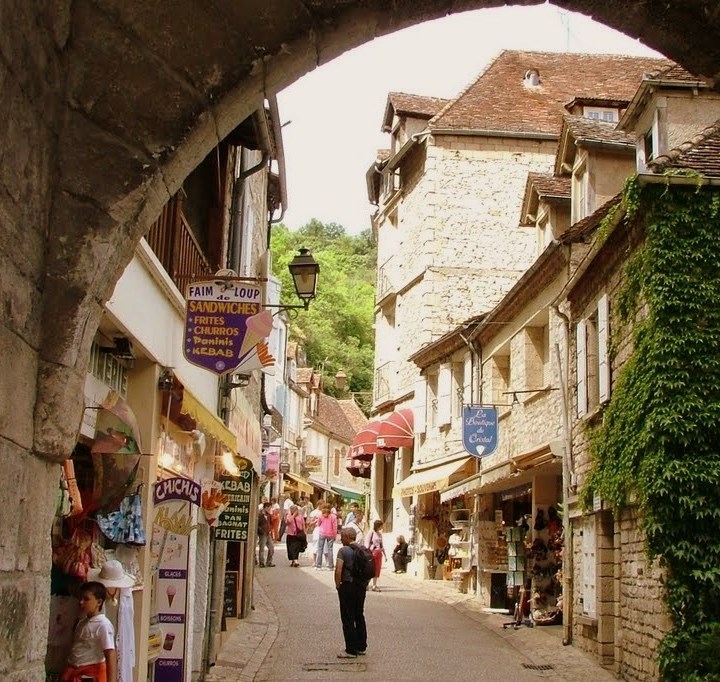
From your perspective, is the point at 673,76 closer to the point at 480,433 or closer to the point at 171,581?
the point at 480,433

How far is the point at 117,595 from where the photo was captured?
7.19 meters

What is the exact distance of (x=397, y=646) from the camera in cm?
1388

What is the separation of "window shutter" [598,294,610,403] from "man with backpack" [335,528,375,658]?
11.9 ft

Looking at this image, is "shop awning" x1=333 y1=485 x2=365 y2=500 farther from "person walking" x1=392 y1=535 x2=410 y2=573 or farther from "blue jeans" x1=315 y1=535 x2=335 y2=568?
"blue jeans" x1=315 y1=535 x2=335 y2=568

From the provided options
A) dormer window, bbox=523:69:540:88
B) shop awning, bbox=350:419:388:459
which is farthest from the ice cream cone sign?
dormer window, bbox=523:69:540:88

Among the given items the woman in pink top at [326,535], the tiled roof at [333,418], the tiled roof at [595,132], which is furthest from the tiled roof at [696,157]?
the tiled roof at [333,418]

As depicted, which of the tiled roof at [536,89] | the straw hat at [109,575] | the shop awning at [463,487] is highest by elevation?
the tiled roof at [536,89]

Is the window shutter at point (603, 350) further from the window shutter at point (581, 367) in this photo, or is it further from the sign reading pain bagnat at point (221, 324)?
the sign reading pain bagnat at point (221, 324)

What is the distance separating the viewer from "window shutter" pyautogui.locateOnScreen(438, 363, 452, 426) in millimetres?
24922

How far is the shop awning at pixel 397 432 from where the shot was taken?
28.6m

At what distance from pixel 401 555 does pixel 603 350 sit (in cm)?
1515

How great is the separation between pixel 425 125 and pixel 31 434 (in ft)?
90.1

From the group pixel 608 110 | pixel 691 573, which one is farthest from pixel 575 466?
pixel 608 110

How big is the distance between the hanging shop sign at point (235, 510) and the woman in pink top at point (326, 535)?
32.9 ft
